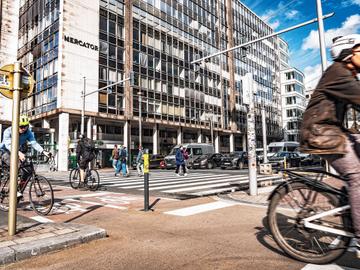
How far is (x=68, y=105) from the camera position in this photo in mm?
30859

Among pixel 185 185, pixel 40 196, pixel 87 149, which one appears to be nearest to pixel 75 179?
pixel 87 149

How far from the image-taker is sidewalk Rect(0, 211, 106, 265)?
336cm

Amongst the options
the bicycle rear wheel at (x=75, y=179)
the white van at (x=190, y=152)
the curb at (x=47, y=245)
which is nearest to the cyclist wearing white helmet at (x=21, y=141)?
the curb at (x=47, y=245)

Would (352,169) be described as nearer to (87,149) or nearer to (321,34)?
(87,149)

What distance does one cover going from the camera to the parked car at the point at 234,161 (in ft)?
84.9

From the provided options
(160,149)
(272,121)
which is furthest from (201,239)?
(272,121)

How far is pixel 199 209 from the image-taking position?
6520mm

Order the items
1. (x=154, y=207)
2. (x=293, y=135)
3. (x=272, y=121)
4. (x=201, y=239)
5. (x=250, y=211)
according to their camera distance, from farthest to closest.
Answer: (x=293, y=135)
(x=272, y=121)
(x=154, y=207)
(x=250, y=211)
(x=201, y=239)

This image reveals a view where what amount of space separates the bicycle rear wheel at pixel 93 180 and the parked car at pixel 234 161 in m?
17.0

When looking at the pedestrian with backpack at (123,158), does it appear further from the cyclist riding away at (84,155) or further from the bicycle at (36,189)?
the bicycle at (36,189)

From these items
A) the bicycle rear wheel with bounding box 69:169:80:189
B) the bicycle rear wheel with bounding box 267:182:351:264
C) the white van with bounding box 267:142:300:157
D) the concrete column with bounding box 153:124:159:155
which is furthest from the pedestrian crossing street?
the concrete column with bounding box 153:124:159:155

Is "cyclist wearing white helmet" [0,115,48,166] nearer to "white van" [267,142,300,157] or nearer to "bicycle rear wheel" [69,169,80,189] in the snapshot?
"bicycle rear wheel" [69,169,80,189]

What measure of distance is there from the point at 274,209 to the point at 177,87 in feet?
134

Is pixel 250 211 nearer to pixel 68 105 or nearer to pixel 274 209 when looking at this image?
pixel 274 209
